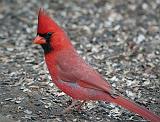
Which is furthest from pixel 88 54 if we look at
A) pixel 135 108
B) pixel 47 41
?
pixel 135 108

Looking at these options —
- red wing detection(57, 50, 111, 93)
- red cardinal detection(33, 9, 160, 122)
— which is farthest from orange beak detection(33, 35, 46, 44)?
red wing detection(57, 50, 111, 93)

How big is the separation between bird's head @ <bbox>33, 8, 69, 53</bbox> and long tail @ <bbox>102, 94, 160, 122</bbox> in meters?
0.70

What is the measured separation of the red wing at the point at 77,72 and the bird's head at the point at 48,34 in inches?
4.5

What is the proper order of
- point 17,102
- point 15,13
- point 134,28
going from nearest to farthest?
point 17,102
point 134,28
point 15,13

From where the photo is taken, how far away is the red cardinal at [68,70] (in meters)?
4.22

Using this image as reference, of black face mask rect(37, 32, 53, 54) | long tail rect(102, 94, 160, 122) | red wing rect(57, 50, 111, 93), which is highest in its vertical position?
black face mask rect(37, 32, 53, 54)

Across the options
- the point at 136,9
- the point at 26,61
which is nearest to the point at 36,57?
the point at 26,61

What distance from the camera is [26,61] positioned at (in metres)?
5.80

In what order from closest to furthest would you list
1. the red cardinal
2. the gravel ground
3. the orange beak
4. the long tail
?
the long tail
the red cardinal
the orange beak
the gravel ground

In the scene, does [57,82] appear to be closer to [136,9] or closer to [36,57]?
[36,57]

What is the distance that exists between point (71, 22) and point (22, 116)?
9.41 feet

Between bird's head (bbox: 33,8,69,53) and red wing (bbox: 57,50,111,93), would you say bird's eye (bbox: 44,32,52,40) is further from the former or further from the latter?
red wing (bbox: 57,50,111,93)

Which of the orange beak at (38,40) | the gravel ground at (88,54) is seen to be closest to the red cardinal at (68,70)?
the orange beak at (38,40)

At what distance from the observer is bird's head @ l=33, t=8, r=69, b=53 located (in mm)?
4227
